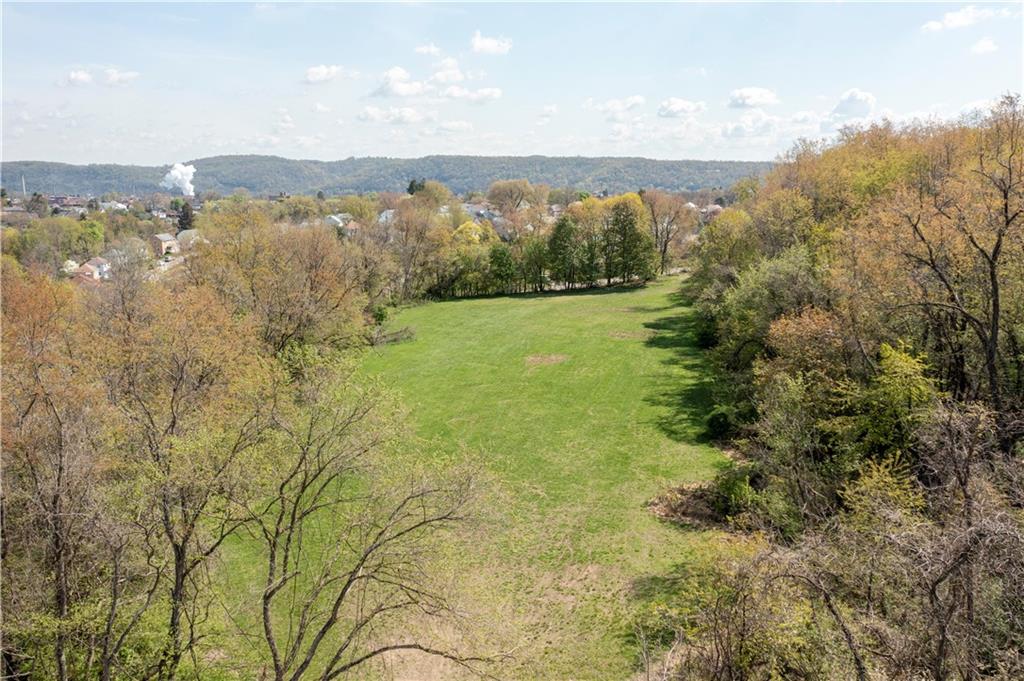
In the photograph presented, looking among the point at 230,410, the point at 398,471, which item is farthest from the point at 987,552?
the point at 230,410

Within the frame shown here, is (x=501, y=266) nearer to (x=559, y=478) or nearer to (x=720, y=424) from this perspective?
(x=720, y=424)

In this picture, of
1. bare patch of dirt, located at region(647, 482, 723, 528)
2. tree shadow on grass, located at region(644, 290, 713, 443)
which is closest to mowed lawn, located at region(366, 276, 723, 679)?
tree shadow on grass, located at region(644, 290, 713, 443)

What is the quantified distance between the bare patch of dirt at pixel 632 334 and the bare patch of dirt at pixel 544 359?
6.30 meters

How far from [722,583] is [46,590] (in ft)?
42.9

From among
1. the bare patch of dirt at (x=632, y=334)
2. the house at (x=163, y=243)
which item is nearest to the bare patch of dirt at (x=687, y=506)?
the bare patch of dirt at (x=632, y=334)

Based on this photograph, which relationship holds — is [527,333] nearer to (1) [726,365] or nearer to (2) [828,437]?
(1) [726,365]

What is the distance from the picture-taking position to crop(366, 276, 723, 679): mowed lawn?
1457cm

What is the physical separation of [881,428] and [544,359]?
2717 cm

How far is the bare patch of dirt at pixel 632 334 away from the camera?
45.2 metres

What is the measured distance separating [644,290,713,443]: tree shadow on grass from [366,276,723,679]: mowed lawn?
128 millimetres

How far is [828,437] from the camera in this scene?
686 inches

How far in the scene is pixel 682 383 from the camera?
3425 cm

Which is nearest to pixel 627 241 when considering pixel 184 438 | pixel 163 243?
pixel 184 438

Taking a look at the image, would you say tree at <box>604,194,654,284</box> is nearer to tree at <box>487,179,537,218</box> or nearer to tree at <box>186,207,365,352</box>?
tree at <box>186,207,365,352</box>
